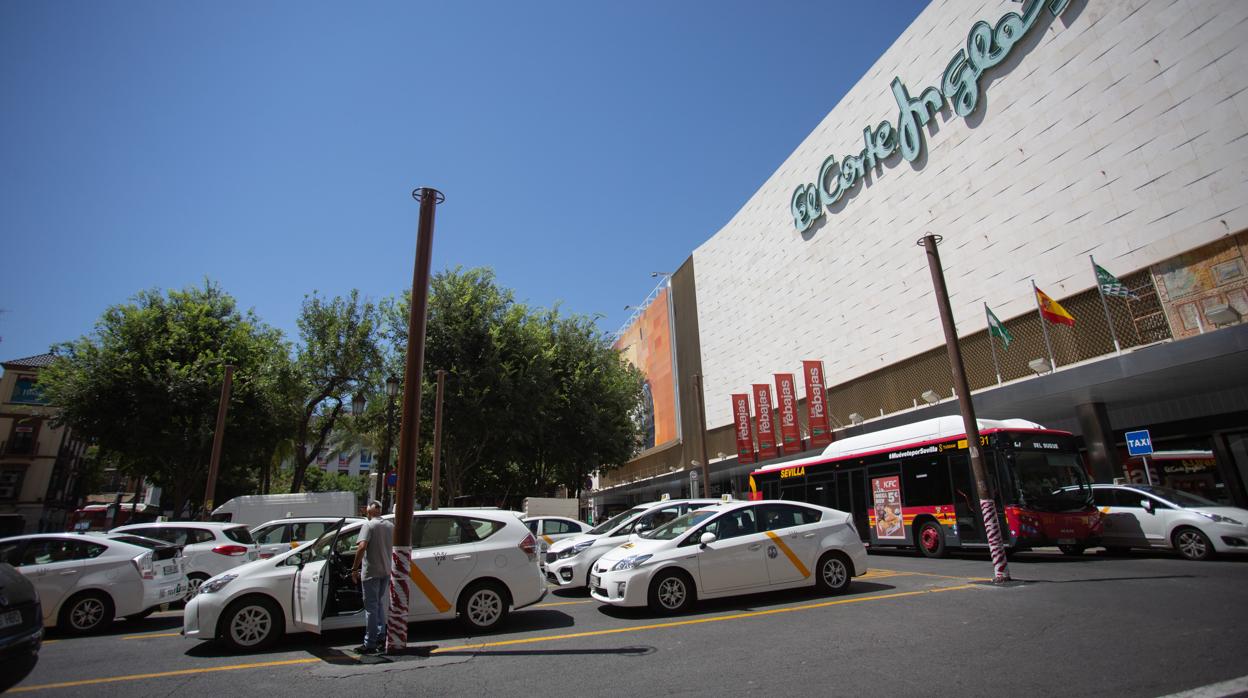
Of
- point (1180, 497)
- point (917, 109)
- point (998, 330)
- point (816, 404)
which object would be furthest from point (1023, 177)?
point (1180, 497)

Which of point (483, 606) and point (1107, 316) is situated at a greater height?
point (1107, 316)

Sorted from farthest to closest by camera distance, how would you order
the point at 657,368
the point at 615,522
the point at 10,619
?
the point at 657,368 → the point at 615,522 → the point at 10,619

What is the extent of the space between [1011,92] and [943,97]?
3311 mm

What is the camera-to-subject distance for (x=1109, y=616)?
6828 millimetres

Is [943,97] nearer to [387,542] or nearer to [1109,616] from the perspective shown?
[1109,616]

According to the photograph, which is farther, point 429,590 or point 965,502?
point 965,502

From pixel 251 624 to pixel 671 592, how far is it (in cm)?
521

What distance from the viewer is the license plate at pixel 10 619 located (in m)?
4.41

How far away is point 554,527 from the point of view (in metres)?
15.7

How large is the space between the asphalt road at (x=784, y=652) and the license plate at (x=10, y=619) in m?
1.37

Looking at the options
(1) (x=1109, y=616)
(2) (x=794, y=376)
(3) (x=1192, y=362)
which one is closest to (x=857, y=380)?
(2) (x=794, y=376)

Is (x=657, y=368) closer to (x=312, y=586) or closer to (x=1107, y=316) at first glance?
(x=1107, y=316)

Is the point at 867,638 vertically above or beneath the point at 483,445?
beneath

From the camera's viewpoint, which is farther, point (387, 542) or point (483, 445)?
point (483, 445)
